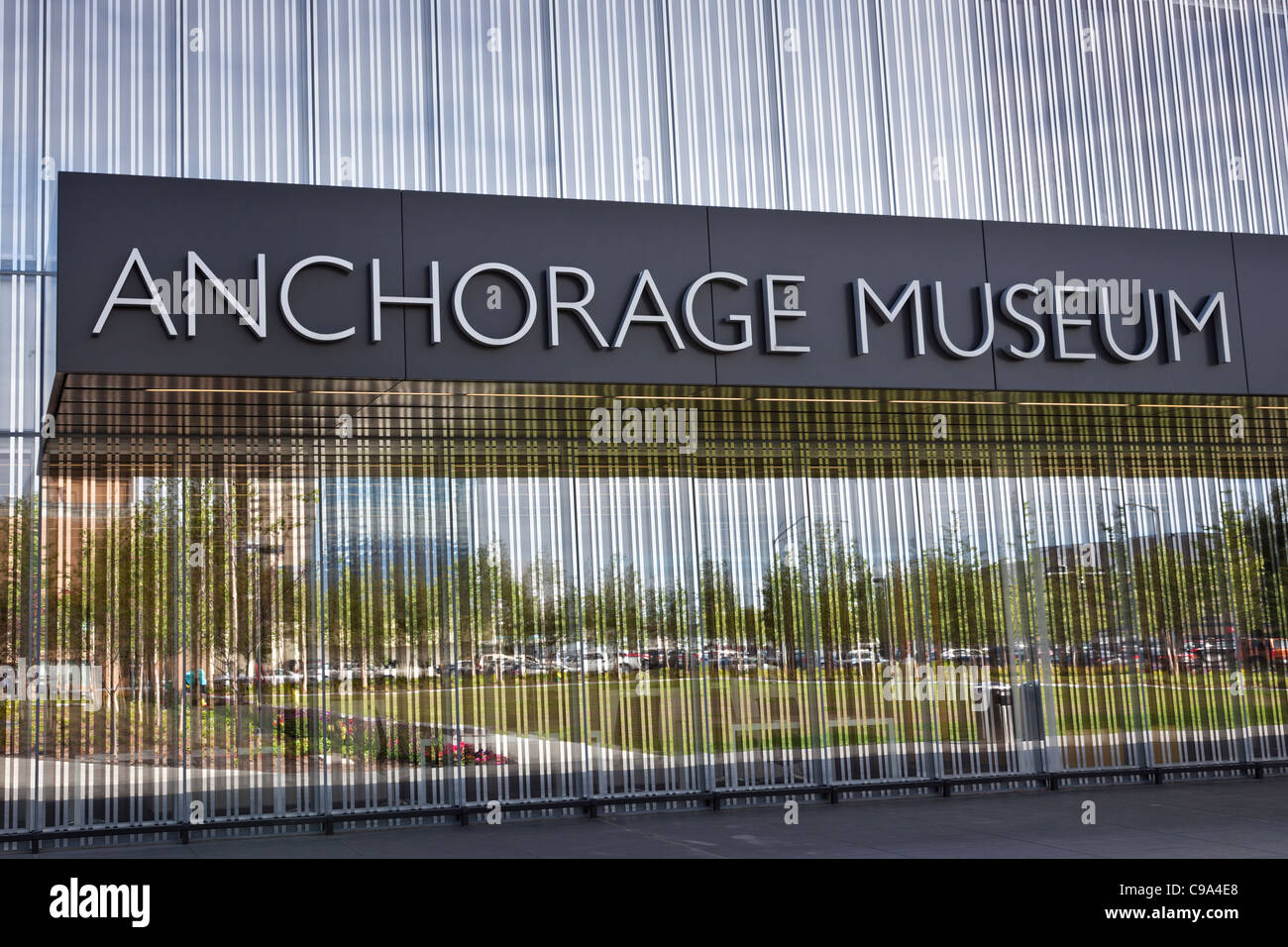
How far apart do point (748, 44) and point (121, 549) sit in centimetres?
854

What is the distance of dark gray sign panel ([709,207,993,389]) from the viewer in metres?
11.8

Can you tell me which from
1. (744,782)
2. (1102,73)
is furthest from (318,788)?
(1102,73)

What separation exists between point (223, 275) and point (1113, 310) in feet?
26.5

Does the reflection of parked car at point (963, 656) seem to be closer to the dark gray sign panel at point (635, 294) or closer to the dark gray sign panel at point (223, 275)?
the dark gray sign panel at point (635, 294)

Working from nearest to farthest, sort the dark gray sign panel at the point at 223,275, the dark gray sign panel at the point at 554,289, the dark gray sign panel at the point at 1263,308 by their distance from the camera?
the dark gray sign panel at the point at 223,275 < the dark gray sign panel at the point at 554,289 < the dark gray sign panel at the point at 1263,308

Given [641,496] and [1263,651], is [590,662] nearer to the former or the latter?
[641,496]

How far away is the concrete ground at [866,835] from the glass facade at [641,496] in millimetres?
575

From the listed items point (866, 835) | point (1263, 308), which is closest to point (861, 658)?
point (866, 835)

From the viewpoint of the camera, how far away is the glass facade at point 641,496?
41.9 feet

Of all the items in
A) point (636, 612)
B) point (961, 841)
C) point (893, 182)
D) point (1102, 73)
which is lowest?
point (961, 841)

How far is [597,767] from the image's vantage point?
1449cm

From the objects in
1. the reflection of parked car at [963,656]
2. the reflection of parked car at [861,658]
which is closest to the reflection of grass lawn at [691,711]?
the reflection of parked car at [861,658]

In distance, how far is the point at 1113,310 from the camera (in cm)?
1262
